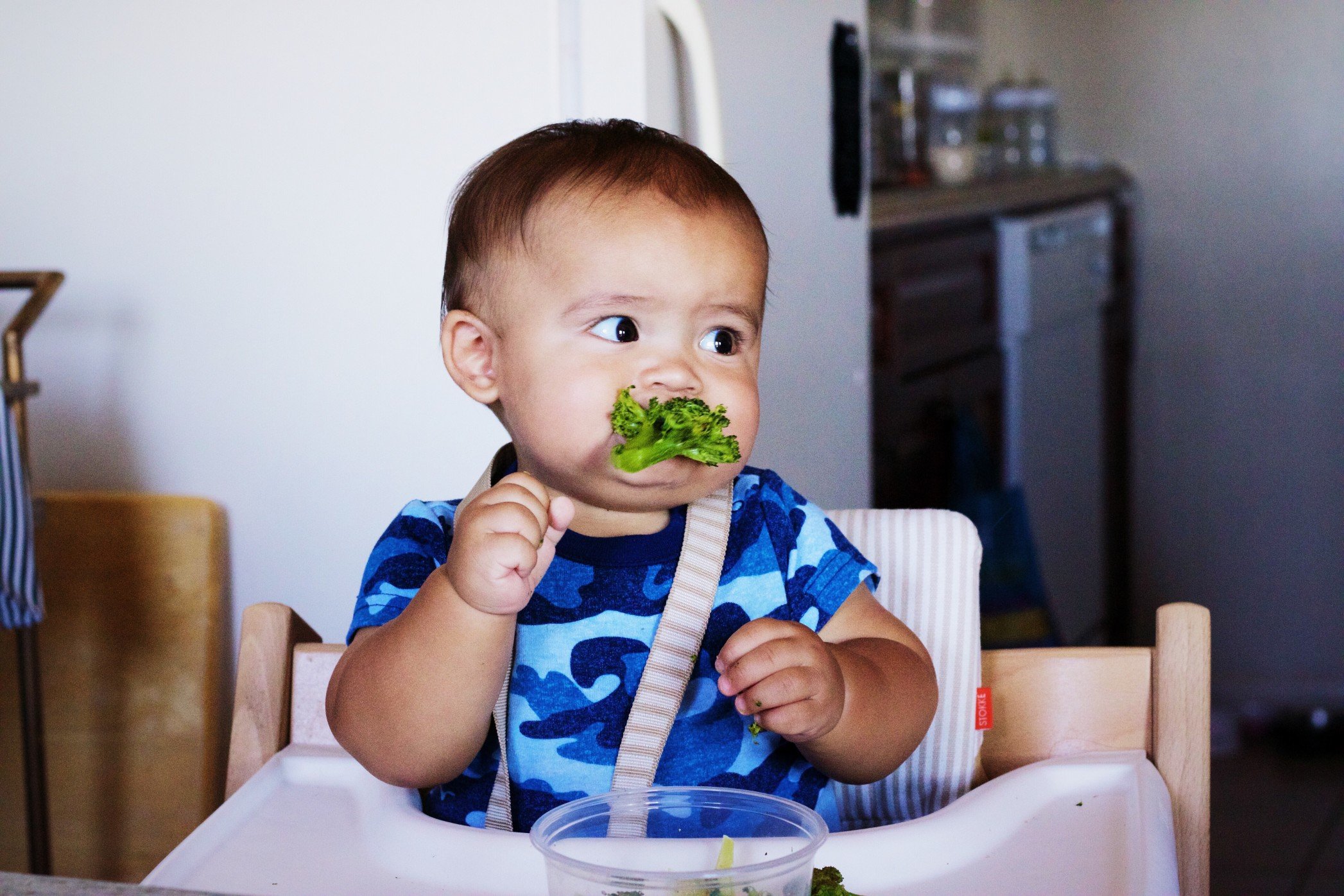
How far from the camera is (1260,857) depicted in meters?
2.31

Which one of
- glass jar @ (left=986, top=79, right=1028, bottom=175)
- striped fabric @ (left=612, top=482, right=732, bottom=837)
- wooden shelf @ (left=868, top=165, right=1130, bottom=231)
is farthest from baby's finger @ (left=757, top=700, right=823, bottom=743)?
glass jar @ (left=986, top=79, right=1028, bottom=175)

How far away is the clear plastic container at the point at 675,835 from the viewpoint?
598 mm

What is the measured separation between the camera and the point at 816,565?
3.04 feet

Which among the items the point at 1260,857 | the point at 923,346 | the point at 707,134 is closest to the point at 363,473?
the point at 707,134

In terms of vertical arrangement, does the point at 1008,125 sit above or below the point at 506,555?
above

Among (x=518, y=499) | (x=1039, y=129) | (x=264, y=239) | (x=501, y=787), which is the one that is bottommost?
(x=501, y=787)

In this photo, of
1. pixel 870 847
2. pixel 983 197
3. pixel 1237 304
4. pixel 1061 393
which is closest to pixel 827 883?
pixel 870 847

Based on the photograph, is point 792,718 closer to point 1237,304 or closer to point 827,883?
point 827,883

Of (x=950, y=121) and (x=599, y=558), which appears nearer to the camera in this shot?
(x=599, y=558)

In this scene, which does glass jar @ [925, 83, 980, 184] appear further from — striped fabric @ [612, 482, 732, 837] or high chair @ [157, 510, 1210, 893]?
striped fabric @ [612, 482, 732, 837]

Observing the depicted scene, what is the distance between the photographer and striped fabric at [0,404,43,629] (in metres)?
1.41

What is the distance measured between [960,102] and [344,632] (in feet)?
7.47

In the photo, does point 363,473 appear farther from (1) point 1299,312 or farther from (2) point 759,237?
(1) point 1299,312

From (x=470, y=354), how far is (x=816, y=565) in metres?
0.27
